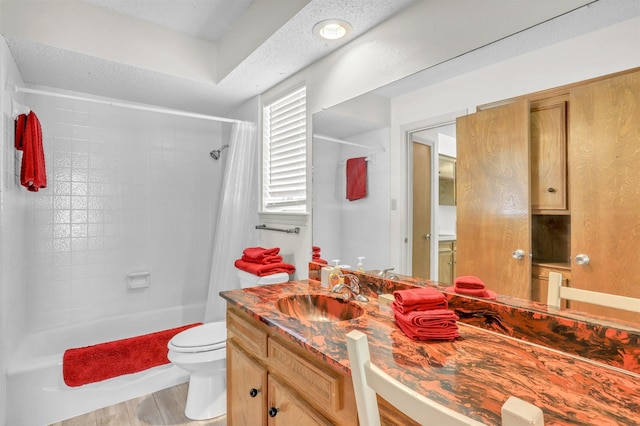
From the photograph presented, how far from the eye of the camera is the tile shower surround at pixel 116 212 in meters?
2.57

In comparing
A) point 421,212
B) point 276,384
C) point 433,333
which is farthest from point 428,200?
point 276,384

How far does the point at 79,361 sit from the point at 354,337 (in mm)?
2185

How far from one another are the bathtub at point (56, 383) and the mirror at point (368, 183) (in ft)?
4.92

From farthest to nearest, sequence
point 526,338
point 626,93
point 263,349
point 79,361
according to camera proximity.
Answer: point 79,361
point 263,349
point 526,338
point 626,93

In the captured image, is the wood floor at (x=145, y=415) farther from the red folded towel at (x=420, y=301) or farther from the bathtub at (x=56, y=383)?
the red folded towel at (x=420, y=301)

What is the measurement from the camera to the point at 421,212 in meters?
1.44

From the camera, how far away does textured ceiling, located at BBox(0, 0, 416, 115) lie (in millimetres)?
1604

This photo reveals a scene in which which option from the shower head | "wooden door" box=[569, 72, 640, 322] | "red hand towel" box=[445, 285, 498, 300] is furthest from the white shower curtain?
"wooden door" box=[569, 72, 640, 322]

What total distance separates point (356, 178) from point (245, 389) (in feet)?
3.78

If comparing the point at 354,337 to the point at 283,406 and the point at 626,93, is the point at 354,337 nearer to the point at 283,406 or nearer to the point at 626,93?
the point at 283,406

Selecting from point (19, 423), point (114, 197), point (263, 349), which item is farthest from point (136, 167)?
point (263, 349)

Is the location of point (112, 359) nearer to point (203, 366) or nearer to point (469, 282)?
point (203, 366)

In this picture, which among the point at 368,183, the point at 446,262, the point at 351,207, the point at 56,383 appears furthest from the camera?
the point at 56,383

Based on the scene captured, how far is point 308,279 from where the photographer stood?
205 centimetres
